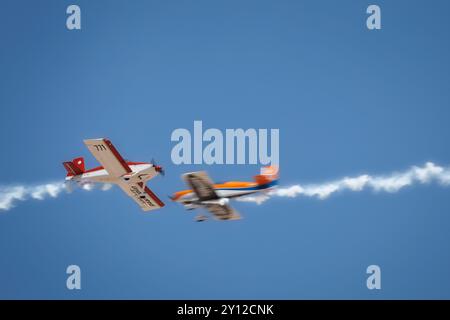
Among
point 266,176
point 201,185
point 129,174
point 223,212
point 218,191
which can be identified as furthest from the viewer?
point 129,174

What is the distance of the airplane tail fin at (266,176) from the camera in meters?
48.7

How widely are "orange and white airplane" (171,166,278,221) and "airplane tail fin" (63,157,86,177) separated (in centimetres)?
527

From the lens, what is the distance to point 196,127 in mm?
56625

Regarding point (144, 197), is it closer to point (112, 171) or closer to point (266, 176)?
point (112, 171)

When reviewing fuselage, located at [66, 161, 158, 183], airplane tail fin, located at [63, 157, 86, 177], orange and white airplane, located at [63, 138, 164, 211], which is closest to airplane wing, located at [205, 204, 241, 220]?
orange and white airplane, located at [63, 138, 164, 211]

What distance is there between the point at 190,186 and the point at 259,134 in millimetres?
8334

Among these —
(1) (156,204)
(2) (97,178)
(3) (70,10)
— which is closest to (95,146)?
(2) (97,178)

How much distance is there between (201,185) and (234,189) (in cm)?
174

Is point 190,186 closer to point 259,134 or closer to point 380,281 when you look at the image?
point 259,134

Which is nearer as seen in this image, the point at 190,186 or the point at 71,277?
the point at 190,186

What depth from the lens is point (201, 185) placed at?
4834 cm

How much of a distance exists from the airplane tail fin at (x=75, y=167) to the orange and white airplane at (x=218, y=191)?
5.27 m

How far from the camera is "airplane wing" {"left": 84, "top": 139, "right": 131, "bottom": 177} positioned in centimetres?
4956

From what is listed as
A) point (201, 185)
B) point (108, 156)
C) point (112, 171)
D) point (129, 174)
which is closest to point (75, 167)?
point (112, 171)
